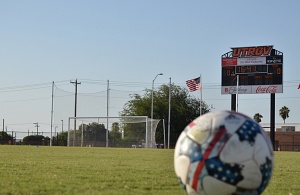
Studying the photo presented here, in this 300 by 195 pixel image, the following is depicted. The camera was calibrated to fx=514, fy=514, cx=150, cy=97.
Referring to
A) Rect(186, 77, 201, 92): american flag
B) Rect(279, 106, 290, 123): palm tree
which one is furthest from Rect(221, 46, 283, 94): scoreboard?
Rect(279, 106, 290, 123): palm tree

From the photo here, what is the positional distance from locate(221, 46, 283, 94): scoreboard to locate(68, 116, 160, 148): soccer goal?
385 inches

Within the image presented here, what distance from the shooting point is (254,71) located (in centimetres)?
4847

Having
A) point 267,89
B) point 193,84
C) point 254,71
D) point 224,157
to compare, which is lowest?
point 224,157

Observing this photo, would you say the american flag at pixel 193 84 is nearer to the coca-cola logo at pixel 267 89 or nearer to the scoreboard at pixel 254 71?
the scoreboard at pixel 254 71

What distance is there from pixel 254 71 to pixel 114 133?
1652 centimetres

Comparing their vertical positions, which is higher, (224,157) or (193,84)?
(193,84)

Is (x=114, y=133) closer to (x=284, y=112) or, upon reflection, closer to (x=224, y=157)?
(x=224, y=157)

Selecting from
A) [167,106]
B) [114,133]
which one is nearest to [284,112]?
[167,106]

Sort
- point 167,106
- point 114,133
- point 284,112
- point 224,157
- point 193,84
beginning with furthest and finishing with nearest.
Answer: point 284,112 < point 167,106 < point 114,133 < point 193,84 < point 224,157

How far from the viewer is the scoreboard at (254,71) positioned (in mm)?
47688

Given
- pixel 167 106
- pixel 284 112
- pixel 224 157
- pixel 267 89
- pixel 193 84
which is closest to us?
pixel 224 157

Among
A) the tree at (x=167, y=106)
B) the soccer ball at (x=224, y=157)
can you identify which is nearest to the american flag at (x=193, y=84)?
the tree at (x=167, y=106)

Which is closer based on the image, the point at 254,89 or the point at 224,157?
the point at 224,157

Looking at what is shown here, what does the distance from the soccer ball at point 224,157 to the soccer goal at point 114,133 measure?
47257 mm
